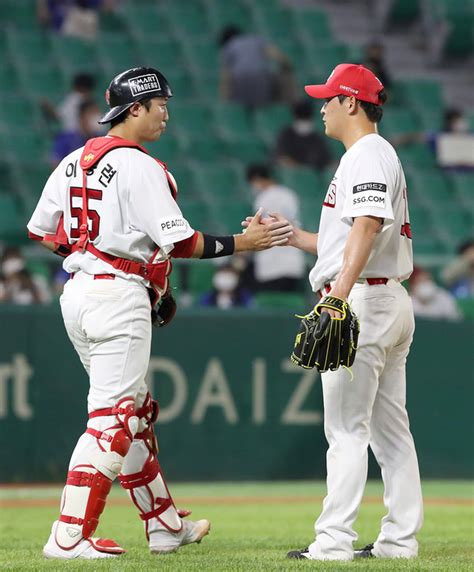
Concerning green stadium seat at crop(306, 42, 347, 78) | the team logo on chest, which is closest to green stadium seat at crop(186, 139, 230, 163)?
green stadium seat at crop(306, 42, 347, 78)

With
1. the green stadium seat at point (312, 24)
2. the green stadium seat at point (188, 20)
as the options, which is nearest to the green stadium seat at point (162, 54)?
the green stadium seat at point (188, 20)

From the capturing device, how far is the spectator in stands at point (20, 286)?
10.8 m

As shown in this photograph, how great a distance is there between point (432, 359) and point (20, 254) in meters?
3.95

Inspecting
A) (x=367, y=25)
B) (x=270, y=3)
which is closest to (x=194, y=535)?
(x=270, y=3)

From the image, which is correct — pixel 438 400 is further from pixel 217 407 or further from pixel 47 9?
pixel 47 9

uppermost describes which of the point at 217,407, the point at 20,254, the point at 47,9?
the point at 47,9

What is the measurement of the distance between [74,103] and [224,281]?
391 centimetres

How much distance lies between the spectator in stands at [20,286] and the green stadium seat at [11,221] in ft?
4.52

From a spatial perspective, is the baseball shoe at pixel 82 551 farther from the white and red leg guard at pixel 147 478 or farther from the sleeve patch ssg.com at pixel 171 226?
the sleeve patch ssg.com at pixel 171 226

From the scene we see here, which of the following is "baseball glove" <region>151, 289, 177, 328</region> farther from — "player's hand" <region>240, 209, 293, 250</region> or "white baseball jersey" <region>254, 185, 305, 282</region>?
"white baseball jersey" <region>254, 185, 305, 282</region>

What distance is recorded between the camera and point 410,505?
6.19 meters

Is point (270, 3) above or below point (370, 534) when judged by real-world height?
above

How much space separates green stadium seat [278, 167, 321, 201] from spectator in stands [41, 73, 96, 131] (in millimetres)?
2453

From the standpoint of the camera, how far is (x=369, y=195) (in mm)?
5789
